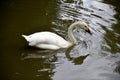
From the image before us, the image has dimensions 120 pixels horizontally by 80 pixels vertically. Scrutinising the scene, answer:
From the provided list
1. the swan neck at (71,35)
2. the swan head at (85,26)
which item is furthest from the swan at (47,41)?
the swan neck at (71,35)

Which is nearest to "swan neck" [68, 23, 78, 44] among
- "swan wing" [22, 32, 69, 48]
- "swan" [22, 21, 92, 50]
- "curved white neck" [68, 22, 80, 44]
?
"curved white neck" [68, 22, 80, 44]

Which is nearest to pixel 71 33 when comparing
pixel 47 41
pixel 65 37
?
pixel 65 37

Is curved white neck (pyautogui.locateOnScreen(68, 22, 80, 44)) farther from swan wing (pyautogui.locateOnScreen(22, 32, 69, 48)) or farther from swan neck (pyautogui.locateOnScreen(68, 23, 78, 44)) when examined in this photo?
swan wing (pyautogui.locateOnScreen(22, 32, 69, 48))

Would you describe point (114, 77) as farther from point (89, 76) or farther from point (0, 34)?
point (0, 34)

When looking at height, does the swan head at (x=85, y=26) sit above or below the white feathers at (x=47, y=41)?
above

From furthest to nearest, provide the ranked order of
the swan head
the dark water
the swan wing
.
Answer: the swan head
the swan wing
the dark water

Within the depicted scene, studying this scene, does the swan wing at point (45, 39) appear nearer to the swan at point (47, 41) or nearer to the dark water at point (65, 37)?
the swan at point (47, 41)

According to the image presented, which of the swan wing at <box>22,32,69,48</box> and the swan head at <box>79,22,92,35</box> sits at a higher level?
the swan head at <box>79,22,92,35</box>

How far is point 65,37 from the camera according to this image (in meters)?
9.22

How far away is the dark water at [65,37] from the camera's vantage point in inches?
300

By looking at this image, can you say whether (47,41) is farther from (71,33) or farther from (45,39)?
(71,33)

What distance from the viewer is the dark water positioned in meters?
7.61

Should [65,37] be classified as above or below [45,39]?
below

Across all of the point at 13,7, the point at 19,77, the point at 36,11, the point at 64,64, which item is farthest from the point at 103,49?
the point at 13,7
